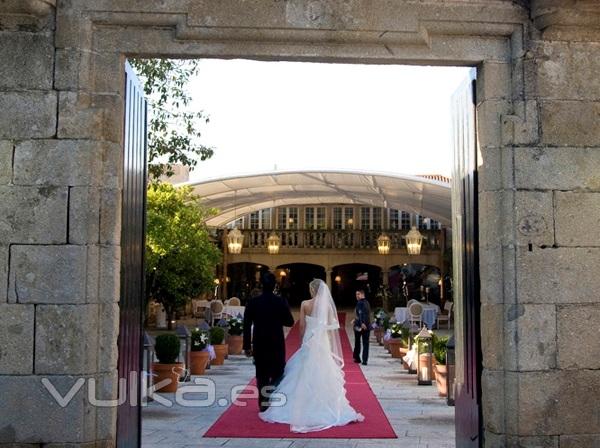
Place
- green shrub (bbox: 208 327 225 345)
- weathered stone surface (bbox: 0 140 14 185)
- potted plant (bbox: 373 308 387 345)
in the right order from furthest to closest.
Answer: potted plant (bbox: 373 308 387 345) → green shrub (bbox: 208 327 225 345) → weathered stone surface (bbox: 0 140 14 185)

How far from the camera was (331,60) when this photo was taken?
5305 millimetres

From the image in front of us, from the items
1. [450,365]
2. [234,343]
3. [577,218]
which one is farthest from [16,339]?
[234,343]

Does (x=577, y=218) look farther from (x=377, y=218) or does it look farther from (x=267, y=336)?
(x=377, y=218)

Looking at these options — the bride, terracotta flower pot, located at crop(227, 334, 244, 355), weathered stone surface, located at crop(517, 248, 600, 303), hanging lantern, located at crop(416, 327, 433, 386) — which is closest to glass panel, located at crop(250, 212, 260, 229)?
terracotta flower pot, located at crop(227, 334, 244, 355)

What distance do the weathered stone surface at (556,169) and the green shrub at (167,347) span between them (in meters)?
6.24

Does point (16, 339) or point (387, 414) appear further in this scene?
point (387, 414)

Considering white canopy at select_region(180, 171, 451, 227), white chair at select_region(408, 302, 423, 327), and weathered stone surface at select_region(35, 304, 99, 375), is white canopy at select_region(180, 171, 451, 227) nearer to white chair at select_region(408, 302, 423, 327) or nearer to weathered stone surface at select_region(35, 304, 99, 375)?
white chair at select_region(408, 302, 423, 327)

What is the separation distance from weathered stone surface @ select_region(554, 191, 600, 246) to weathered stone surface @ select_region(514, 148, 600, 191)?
7 centimetres

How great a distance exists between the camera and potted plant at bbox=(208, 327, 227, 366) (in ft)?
46.2

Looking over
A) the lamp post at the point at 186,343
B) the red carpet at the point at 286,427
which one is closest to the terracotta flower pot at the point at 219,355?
the lamp post at the point at 186,343

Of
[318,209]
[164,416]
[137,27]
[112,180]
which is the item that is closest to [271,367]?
[164,416]

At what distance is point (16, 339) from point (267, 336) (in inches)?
153

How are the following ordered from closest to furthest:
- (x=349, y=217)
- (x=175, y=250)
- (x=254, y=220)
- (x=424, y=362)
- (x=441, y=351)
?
1. (x=441, y=351)
2. (x=424, y=362)
3. (x=175, y=250)
4. (x=349, y=217)
5. (x=254, y=220)

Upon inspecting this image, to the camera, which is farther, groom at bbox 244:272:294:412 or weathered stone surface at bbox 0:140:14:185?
groom at bbox 244:272:294:412
